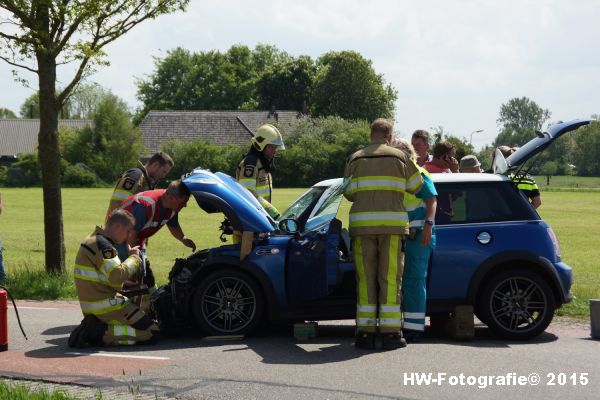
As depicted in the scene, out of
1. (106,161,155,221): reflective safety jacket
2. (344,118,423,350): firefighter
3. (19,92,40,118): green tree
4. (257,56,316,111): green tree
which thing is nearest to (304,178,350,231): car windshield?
(344,118,423,350): firefighter

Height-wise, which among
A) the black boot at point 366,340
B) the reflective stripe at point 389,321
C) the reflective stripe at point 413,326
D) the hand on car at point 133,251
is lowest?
the black boot at point 366,340

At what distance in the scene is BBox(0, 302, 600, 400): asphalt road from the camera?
22.1ft

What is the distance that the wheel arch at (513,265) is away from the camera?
348 inches

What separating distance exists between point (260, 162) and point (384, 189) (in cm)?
285

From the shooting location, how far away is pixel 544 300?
8.88 metres

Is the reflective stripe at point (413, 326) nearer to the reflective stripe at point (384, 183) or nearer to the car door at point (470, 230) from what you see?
the car door at point (470, 230)

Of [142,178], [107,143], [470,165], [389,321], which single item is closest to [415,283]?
[389,321]

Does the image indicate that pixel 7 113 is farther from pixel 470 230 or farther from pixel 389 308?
pixel 389 308

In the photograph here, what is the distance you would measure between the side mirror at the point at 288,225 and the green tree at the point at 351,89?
88.4 meters

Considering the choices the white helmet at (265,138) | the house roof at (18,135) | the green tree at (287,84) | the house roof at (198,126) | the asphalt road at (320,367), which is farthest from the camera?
the house roof at (18,135)

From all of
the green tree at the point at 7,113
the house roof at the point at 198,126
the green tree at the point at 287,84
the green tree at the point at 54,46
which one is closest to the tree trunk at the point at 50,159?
the green tree at the point at 54,46

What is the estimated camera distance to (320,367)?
25.0 ft

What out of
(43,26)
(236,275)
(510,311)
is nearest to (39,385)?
(236,275)

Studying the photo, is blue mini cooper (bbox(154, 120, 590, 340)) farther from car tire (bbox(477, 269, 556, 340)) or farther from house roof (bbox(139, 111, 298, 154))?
house roof (bbox(139, 111, 298, 154))
